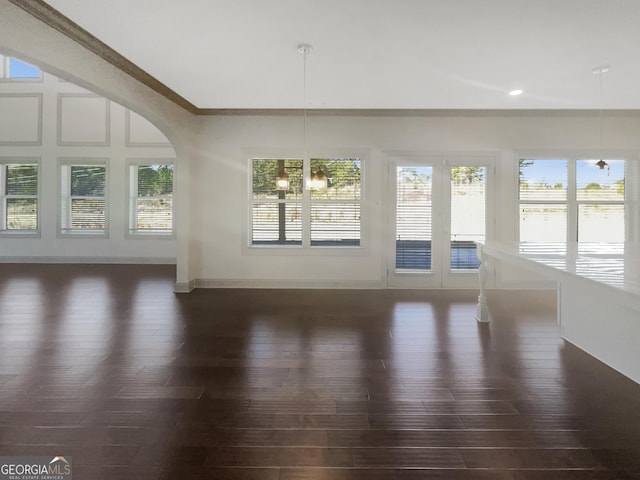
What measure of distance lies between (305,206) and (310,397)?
3621mm

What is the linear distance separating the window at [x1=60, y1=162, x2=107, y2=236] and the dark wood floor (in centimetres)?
385

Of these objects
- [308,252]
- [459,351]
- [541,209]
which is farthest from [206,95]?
[541,209]

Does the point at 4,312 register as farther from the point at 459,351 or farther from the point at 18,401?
the point at 459,351

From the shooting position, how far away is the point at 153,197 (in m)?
7.48

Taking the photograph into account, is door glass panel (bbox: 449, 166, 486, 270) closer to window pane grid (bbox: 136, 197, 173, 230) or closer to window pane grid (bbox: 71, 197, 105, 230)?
window pane grid (bbox: 136, 197, 173, 230)

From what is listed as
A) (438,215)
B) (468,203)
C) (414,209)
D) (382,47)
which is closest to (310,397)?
(382,47)

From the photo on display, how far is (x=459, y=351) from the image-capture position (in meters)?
2.98

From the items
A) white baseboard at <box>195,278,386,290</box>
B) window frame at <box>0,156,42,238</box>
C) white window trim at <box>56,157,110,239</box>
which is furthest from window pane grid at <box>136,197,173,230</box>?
white baseboard at <box>195,278,386,290</box>

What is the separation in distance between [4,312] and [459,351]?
16.2ft

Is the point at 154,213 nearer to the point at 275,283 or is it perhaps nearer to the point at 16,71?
the point at 275,283

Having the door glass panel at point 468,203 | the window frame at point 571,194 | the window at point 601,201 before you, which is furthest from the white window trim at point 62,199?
the window at point 601,201

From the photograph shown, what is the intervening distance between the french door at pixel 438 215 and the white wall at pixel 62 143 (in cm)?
490

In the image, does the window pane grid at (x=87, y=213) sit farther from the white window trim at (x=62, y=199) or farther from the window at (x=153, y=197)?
the window at (x=153, y=197)

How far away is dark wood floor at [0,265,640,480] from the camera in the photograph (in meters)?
1.67
